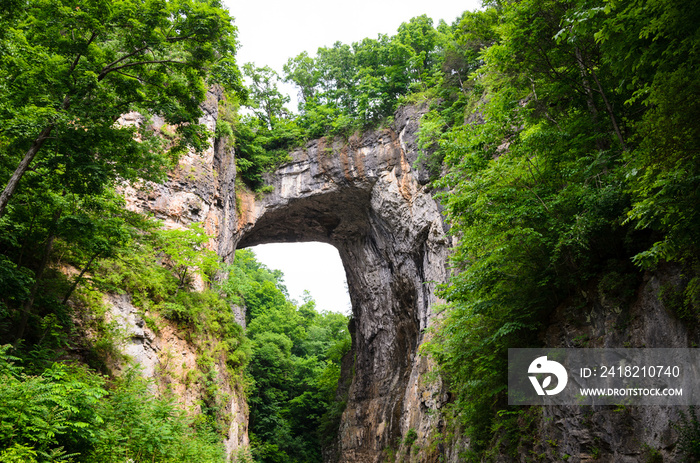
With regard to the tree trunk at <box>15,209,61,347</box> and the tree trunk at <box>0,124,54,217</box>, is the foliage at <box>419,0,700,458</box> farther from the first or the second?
the tree trunk at <box>15,209,61,347</box>

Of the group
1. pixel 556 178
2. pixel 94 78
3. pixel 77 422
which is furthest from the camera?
pixel 556 178

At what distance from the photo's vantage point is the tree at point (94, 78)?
19.6 feet

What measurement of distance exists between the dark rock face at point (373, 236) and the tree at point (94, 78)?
10.8 metres

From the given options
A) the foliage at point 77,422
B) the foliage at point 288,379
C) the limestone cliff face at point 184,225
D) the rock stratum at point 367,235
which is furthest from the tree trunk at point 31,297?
the foliage at point 288,379

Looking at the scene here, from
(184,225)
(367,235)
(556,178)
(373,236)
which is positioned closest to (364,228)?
(367,235)

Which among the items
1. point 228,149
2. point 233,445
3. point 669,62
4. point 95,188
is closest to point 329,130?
point 228,149

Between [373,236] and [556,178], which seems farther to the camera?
[373,236]

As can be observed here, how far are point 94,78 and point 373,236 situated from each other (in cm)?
1645

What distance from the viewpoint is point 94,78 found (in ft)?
21.0

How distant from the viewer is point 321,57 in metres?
24.9

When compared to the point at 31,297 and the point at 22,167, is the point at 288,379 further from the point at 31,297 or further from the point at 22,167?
the point at 22,167

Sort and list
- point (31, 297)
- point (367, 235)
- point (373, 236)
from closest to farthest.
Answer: point (31, 297) → point (373, 236) → point (367, 235)

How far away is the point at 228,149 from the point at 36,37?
42.9ft

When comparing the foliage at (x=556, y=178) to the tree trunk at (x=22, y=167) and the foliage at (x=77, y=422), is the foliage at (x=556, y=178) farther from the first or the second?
the tree trunk at (x=22, y=167)
